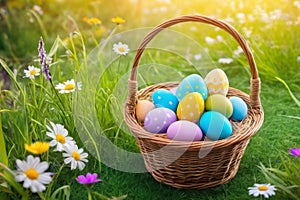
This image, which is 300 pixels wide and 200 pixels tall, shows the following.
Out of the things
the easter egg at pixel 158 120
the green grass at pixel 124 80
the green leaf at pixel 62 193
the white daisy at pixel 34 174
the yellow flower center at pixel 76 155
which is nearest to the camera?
the white daisy at pixel 34 174

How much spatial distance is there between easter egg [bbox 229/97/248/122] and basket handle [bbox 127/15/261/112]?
0.04 metres

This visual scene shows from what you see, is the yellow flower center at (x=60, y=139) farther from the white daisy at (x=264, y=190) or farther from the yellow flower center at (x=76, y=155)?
the white daisy at (x=264, y=190)

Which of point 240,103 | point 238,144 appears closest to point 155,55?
point 240,103

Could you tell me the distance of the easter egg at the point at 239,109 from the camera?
2113 millimetres

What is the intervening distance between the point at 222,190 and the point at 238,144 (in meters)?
0.23

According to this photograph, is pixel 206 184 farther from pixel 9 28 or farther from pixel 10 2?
pixel 10 2

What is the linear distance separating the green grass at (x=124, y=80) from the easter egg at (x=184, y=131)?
248 millimetres

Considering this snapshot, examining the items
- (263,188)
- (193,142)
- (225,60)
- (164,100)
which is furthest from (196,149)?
(225,60)

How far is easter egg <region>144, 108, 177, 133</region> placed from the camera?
2031 mm

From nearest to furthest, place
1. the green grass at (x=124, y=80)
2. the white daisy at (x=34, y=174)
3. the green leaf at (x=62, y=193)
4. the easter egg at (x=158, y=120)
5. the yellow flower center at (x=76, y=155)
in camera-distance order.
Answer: the white daisy at (x=34, y=174) → the green leaf at (x=62, y=193) → the yellow flower center at (x=76, y=155) → the easter egg at (x=158, y=120) → the green grass at (x=124, y=80)

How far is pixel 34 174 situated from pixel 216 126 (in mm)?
702

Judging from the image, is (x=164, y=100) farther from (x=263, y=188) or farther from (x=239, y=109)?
(x=263, y=188)

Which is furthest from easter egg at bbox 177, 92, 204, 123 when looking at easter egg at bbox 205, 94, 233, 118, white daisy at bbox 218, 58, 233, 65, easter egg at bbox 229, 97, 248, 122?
white daisy at bbox 218, 58, 233, 65

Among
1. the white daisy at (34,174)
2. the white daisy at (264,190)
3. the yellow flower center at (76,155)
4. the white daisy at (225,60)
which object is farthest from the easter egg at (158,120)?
Result: the white daisy at (225,60)
